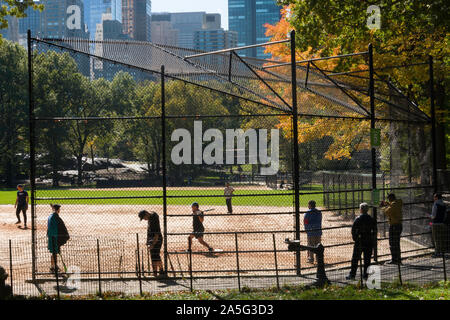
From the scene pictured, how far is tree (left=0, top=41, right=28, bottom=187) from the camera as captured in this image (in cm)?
4859

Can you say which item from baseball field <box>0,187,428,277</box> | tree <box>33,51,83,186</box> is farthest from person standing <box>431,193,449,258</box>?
tree <box>33,51,83,186</box>

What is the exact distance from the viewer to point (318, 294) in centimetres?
845

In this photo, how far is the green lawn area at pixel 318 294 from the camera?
805cm

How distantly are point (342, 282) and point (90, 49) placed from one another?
730cm

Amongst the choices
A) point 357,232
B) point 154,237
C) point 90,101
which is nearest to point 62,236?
point 154,237

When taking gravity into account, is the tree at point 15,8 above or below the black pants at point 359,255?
above

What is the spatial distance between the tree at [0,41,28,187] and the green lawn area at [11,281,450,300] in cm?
4274

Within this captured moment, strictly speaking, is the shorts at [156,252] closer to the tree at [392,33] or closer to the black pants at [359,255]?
the black pants at [359,255]

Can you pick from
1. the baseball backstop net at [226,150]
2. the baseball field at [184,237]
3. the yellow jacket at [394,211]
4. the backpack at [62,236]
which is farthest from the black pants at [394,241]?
the backpack at [62,236]

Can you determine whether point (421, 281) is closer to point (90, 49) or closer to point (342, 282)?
point (342, 282)

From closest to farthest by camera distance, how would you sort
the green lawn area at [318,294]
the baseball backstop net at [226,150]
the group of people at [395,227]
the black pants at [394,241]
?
the green lawn area at [318,294] → the baseball backstop net at [226,150] → the group of people at [395,227] → the black pants at [394,241]

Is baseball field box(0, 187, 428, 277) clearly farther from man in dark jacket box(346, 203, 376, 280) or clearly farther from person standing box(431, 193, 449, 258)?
person standing box(431, 193, 449, 258)

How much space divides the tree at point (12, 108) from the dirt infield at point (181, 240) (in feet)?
71.0

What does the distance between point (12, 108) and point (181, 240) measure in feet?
132
